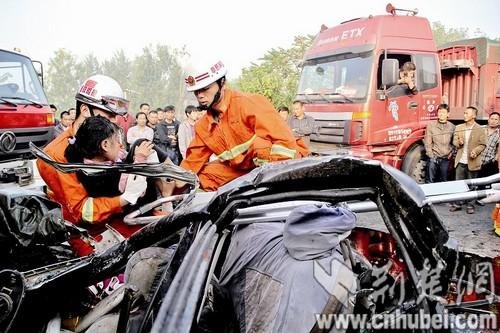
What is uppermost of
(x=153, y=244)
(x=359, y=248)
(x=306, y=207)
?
(x=306, y=207)

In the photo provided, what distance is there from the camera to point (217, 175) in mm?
3502

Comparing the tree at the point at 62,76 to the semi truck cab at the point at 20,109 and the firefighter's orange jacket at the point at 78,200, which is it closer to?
the semi truck cab at the point at 20,109

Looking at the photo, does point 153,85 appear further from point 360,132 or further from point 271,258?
point 271,258

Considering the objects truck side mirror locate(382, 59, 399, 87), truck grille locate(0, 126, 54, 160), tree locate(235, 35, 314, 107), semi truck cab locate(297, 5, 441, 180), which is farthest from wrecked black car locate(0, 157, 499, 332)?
tree locate(235, 35, 314, 107)

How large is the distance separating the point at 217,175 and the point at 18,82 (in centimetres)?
378

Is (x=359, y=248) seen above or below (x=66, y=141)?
below

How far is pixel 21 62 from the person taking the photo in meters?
5.78

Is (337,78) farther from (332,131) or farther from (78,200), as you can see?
(78,200)

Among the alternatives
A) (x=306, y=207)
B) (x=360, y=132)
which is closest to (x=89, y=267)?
(x=306, y=207)

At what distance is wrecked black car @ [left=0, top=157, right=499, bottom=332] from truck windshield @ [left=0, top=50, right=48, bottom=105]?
436cm

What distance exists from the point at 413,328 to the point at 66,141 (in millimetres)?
2217

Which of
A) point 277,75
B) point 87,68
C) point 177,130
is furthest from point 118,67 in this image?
point 177,130

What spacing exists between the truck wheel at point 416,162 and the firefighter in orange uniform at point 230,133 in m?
4.59

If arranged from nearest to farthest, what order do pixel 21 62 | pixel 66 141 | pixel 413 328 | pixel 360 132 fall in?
pixel 413 328, pixel 66 141, pixel 21 62, pixel 360 132
